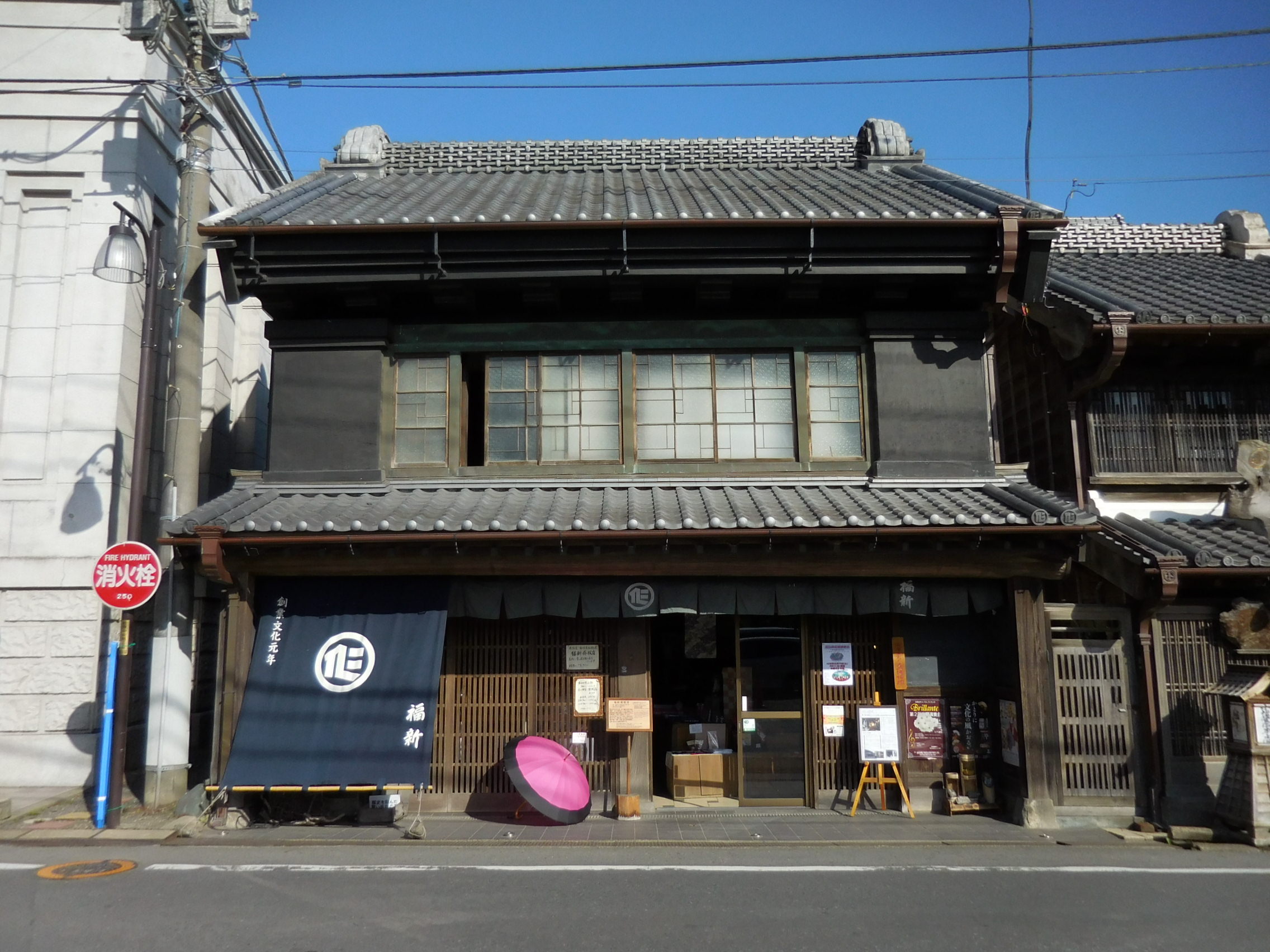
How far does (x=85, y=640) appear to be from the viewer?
39.6 feet

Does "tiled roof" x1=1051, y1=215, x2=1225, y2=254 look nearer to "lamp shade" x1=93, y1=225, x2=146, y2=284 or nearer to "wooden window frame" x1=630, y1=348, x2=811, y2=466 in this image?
"wooden window frame" x1=630, y1=348, x2=811, y2=466

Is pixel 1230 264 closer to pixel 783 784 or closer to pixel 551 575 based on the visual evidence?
pixel 783 784

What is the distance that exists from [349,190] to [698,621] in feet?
29.4

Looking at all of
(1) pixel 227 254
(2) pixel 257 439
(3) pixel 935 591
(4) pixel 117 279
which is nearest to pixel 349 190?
(1) pixel 227 254

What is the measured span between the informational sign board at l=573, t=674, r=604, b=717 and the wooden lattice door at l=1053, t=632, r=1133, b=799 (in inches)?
224

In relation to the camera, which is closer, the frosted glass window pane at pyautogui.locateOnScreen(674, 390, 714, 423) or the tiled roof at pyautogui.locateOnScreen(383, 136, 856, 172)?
the frosted glass window pane at pyautogui.locateOnScreen(674, 390, 714, 423)

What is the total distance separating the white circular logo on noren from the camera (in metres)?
10.5

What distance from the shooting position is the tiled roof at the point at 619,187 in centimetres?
1162

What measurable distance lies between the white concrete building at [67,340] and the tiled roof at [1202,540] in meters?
13.4

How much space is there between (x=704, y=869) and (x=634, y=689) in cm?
281

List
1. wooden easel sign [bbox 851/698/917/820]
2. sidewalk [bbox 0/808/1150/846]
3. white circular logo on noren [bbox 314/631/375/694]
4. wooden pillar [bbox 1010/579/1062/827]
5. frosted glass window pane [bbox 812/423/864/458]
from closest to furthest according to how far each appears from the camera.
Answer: sidewalk [bbox 0/808/1150/846] < wooden pillar [bbox 1010/579/1062/827] < white circular logo on noren [bbox 314/631/375/694] < wooden easel sign [bbox 851/698/917/820] < frosted glass window pane [bbox 812/423/864/458]

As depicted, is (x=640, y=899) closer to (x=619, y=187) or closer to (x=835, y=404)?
(x=835, y=404)

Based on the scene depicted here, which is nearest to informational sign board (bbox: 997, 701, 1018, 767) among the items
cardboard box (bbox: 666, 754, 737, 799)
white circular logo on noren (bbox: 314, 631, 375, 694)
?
cardboard box (bbox: 666, 754, 737, 799)

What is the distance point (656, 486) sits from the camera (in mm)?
11531
